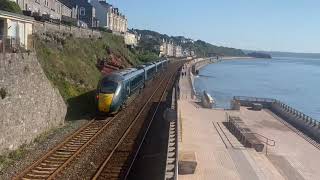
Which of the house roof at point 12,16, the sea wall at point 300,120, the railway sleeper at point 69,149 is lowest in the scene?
the sea wall at point 300,120

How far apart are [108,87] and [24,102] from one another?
934cm

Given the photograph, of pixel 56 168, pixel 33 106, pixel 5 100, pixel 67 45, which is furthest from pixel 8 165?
pixel 67 45

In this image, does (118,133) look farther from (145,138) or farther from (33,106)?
(33,106)

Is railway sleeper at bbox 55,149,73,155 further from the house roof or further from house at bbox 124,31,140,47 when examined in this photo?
house at bbox 124,31,140,47

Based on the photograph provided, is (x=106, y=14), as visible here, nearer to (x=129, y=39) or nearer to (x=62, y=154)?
(x=129, y=39)

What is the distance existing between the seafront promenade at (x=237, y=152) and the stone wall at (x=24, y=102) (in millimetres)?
7703

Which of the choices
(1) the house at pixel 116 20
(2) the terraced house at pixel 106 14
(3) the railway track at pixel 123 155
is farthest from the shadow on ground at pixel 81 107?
(1) the house at pixel 116 20

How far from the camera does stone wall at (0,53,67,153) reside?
856 inches

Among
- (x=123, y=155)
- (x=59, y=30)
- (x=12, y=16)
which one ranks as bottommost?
(x=123, y=155)

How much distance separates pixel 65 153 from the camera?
22016 mm

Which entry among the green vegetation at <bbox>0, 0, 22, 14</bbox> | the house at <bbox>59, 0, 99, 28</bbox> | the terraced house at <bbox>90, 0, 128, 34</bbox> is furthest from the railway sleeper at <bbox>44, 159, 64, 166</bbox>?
the terraced house at <bbox>90, 0, 128, 34</bbox>

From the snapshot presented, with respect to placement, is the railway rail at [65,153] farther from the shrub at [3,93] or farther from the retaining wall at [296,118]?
the retaining wall at [296,118]

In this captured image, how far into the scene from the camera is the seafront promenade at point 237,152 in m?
21.8

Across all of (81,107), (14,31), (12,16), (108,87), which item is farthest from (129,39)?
(12,16)
